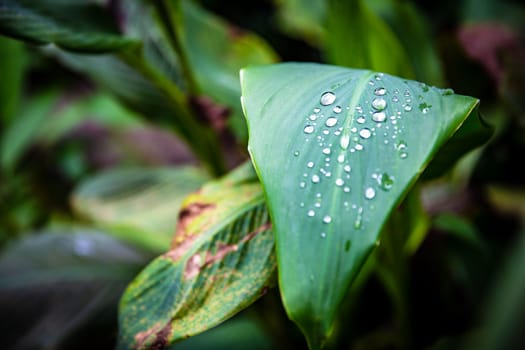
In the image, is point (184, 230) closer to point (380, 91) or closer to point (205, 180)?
point (380, 91)

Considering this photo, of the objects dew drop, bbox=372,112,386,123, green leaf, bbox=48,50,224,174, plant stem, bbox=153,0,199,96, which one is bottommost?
green leaf, bbox=48,50,224,174

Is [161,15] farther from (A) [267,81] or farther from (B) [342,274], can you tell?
(B) [342,274]

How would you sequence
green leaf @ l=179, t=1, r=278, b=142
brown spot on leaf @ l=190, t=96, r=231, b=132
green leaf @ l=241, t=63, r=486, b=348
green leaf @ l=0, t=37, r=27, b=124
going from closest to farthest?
green leaf @ l=241, t=63, r=486, b=348, brown spot on leaf @ l=190, t=96, r=231, b=132, green leaf @ l=179, t=1, r=278, b=142, green leaf @ l=0, t=37, r=27, b=124

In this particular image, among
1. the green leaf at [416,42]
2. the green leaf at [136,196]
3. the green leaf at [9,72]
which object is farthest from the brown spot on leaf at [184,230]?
the green leaf at [9,72]

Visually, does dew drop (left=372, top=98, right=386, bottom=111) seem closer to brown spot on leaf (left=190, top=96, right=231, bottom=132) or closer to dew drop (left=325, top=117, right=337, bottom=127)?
dew drop (left=325, top=117, right=337, bottom=127)

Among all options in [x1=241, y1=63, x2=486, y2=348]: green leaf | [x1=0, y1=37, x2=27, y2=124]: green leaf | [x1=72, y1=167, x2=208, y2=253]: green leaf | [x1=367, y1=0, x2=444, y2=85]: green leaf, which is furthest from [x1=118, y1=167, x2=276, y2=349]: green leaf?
[x1=0, y1=37, x2=27, y2=124]: green leaf

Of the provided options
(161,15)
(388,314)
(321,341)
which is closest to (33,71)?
(161,15)

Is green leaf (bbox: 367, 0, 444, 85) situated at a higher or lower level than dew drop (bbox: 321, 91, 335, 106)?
lower

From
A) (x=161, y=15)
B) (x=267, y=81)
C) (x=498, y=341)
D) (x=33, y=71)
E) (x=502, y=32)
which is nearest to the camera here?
(x=498, y=341)
